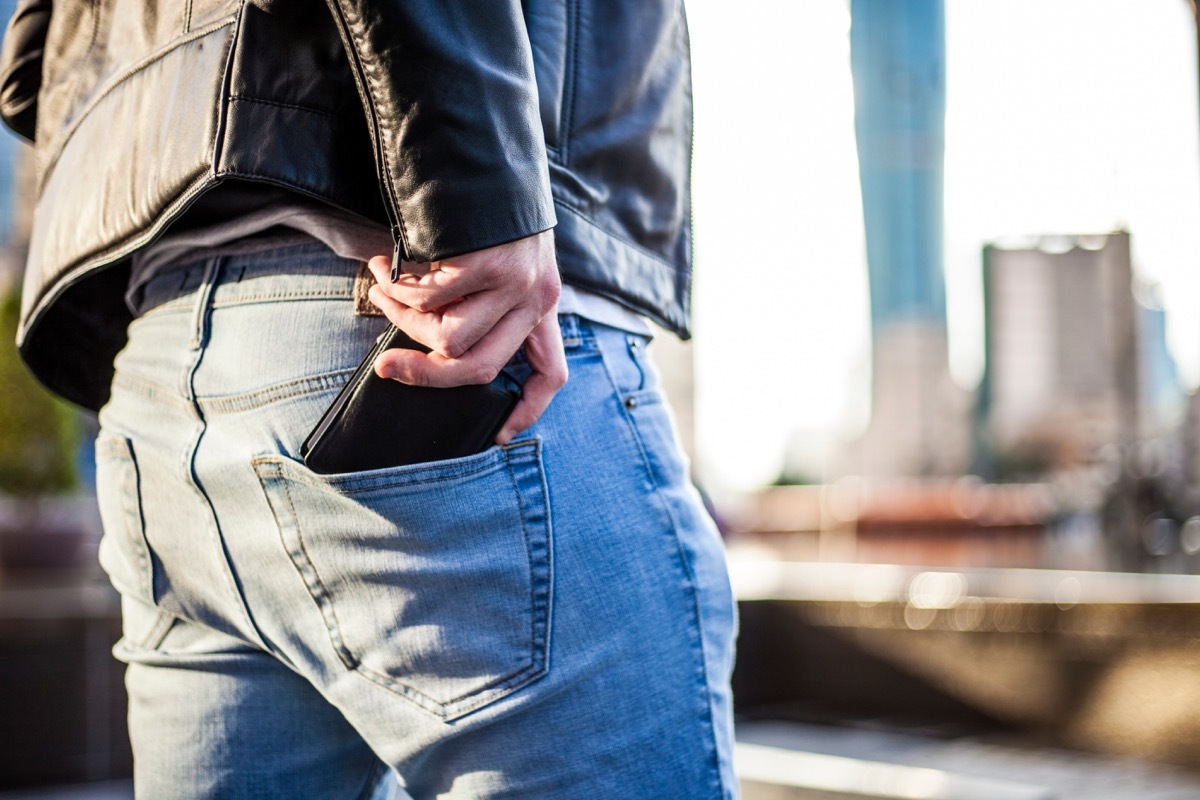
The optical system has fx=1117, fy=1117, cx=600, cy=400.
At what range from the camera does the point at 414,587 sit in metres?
0.79

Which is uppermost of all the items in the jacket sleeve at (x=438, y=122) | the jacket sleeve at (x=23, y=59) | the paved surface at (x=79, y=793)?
the jacket sleeve at (x=23, y=59)

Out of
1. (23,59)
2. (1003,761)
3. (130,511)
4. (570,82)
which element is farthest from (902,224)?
(130,511)

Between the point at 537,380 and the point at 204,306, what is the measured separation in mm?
273

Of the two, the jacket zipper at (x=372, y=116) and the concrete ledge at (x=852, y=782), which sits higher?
the jacket zipper at (x=372, y=116)

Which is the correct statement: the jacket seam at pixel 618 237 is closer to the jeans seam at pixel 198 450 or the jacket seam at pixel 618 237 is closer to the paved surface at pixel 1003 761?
the jeans seam at pixel 198 450

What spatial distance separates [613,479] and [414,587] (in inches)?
6.6

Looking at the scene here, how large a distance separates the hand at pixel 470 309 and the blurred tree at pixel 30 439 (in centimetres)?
586

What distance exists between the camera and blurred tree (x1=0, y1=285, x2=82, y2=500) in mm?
5867

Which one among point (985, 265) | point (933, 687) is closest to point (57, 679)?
point (933, 687)

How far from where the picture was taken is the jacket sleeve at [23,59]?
1.13m

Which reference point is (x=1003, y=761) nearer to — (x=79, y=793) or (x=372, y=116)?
(x=79, y=793)

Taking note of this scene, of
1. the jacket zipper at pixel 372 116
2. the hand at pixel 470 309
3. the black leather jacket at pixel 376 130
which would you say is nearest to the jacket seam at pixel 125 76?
the black leather jacket at pixel 376 130

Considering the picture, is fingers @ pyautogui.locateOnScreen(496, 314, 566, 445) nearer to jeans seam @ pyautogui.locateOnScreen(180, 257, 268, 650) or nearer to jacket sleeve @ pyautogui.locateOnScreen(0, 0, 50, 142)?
jeans seam @ pyautogui.locateOnScreen(180, 257, 268, 650)

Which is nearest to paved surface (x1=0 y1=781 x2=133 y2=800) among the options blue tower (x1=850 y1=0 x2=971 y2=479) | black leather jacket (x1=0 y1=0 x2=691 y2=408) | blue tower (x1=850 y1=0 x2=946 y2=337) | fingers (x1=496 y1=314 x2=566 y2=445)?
black leather jacket (x1=0 y1=0 x2=691 y2=408)
